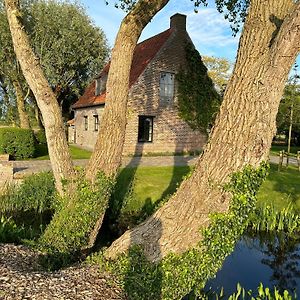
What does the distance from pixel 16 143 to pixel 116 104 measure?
12.6m

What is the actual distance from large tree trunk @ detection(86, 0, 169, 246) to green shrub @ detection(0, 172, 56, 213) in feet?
12.4

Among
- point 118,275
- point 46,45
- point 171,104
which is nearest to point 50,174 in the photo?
point 118,275

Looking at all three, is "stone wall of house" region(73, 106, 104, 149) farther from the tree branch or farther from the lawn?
the tree branch

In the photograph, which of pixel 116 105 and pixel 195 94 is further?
pixel 195 94

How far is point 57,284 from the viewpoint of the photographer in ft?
13.9

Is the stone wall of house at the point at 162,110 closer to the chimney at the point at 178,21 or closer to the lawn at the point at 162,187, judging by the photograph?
the chimney at the point at 178,21

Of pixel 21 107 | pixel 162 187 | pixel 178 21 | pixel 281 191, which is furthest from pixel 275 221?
pixel 21 107

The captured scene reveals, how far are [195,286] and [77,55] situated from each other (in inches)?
1089

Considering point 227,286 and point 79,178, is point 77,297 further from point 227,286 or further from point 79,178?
point 227,286

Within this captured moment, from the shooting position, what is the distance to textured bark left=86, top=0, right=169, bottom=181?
635 cm

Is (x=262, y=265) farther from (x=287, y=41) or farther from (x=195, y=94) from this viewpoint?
(x=195, y=94)

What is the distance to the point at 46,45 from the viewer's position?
92.3 ft

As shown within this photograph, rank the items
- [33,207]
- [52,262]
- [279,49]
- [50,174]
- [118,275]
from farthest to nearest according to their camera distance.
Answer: [50,174] < [33,207] < [52,262] < [118,275] < [279,49]

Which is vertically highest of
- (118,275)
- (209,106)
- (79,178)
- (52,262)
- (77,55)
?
(77,55)
